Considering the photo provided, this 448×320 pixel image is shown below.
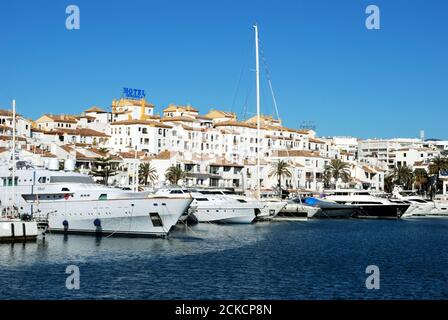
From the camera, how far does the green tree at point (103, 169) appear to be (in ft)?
362

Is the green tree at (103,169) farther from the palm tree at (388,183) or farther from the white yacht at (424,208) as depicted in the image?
the palm tree at (388,183)

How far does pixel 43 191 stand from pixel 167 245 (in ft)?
Result: 49.5

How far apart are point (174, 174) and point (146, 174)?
4.94 m

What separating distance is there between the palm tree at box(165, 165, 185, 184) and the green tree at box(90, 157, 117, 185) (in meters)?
9.02

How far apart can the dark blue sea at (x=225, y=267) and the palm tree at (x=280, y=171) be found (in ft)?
212

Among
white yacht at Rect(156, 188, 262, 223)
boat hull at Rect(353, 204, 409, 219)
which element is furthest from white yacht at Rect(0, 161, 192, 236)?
boat hull at Rect(353, 204, 409, 219)

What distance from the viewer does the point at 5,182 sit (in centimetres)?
6241

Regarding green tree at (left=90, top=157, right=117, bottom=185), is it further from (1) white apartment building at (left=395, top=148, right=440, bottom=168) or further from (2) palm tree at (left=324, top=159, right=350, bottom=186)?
(1) white apartment building at (left=395, top=148, right=440, bottom=168)

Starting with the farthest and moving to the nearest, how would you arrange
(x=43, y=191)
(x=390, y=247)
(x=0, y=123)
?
1. (x=0, y=123)
2. (x=43, y=191)
3. (x=390, y=247)

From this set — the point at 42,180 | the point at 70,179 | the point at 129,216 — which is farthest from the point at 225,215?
the point at 42,180

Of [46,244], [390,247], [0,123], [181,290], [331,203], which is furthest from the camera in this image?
[0,123]
